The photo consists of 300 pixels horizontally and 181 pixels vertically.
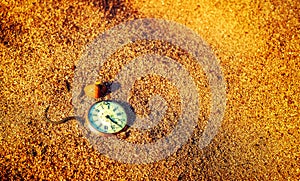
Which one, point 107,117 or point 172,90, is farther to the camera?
point 172,90

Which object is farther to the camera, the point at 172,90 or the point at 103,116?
the point at 172,90

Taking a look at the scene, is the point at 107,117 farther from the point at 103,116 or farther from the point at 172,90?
the point at 172,90

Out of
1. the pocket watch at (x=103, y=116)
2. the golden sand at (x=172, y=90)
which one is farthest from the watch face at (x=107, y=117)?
the golden sand at (x=172, y=90)

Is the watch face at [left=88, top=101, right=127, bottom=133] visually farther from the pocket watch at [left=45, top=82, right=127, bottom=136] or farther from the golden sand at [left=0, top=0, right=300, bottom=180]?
the golden sand at [left=0, top=0, right=300, bottom=180]

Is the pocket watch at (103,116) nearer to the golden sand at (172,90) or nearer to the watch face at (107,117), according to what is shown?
the watch face at (107,117)

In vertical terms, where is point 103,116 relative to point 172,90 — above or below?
below

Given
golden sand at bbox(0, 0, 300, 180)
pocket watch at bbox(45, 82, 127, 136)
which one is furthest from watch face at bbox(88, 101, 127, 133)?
golden sand at bbox(0, 0, 300, 180)

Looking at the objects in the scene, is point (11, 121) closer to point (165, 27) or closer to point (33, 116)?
point (33, 116)

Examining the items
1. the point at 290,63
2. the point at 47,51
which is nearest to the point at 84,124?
the point at 47,51

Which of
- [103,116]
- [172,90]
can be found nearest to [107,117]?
[103,116]
